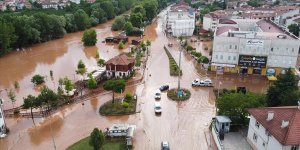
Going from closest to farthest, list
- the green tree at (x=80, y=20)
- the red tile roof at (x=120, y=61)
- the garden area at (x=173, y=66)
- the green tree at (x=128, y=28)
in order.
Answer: the red tile roof at (x=120, y=61) < the garden area at (x=173, y=66) < the green tree at (x=128, y=28) < the green tree at (x=80, y=20)

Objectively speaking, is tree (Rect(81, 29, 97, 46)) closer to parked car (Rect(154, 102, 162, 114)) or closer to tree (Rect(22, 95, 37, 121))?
tree (Rect(22, 95, 37, 121))

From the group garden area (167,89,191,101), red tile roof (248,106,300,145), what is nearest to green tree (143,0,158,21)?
garden area (167,89,191,101)

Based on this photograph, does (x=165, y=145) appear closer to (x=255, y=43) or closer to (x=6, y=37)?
(x=255, y=43)

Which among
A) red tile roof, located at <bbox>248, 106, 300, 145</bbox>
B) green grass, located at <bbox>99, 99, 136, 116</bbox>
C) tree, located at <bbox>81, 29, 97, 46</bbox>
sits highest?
tree, located at <bbox>81, 29, 97, 46</bbox>

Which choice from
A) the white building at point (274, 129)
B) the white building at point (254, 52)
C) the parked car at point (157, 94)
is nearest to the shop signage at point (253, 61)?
the white building at point (254, 52)

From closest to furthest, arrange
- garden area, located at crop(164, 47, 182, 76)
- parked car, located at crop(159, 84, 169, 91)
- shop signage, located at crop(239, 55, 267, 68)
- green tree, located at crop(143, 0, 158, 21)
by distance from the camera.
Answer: parked car, located at crop(159, 84, 169, 91)
shop signage, located at crop(239, 55, 267, 68)
garden area, located at crop(164, 47, 182, 76)
green tree, located at crop(143, 0, 158, 21)

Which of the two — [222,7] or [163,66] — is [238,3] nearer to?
[222,7]

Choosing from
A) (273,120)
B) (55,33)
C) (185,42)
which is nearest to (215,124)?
(273,120)

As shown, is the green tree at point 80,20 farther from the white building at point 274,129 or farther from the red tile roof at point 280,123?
the red tile roof at point 280,123
